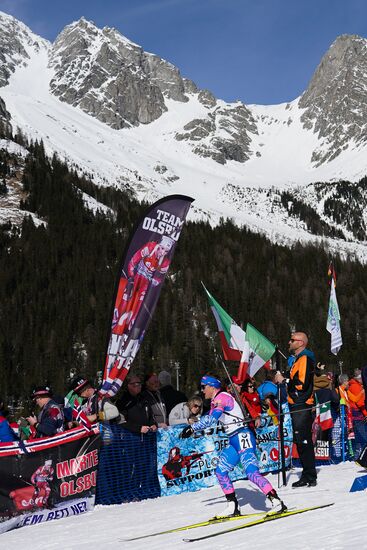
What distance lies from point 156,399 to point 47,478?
2.73 meters

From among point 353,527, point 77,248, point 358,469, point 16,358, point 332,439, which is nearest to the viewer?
point 353,527

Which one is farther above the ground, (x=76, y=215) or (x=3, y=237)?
(x=76, y=215)

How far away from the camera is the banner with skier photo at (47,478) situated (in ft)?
30.1

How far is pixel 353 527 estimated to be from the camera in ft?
20.7

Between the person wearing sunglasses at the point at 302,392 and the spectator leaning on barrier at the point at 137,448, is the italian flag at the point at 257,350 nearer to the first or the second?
the spectator leaning on barrier at the point at 137,448

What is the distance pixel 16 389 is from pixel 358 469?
71.4 meters

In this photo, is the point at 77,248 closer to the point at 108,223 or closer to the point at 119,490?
the point at 108,223

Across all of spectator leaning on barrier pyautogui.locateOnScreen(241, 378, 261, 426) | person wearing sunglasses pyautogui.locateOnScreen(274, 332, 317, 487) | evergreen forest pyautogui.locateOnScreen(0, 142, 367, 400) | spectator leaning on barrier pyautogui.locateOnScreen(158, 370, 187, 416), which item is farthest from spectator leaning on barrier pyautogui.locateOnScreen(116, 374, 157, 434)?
evergreen forest pyautogui.locateOnScreen(0, 142, 367, 400)

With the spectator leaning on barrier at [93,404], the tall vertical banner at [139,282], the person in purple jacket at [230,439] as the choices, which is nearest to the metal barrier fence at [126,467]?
the spectator leaning on barrier at [93,404]

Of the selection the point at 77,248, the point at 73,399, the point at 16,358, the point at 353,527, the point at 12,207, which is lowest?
the point at 353,527

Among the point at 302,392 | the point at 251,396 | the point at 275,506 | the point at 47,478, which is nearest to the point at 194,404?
the point at 251,396

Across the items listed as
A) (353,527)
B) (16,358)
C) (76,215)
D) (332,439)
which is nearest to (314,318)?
(76,215)

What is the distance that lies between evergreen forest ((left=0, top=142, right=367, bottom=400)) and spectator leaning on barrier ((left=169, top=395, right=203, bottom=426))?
58.9 meters

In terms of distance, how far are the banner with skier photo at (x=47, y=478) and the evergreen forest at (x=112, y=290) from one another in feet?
200
